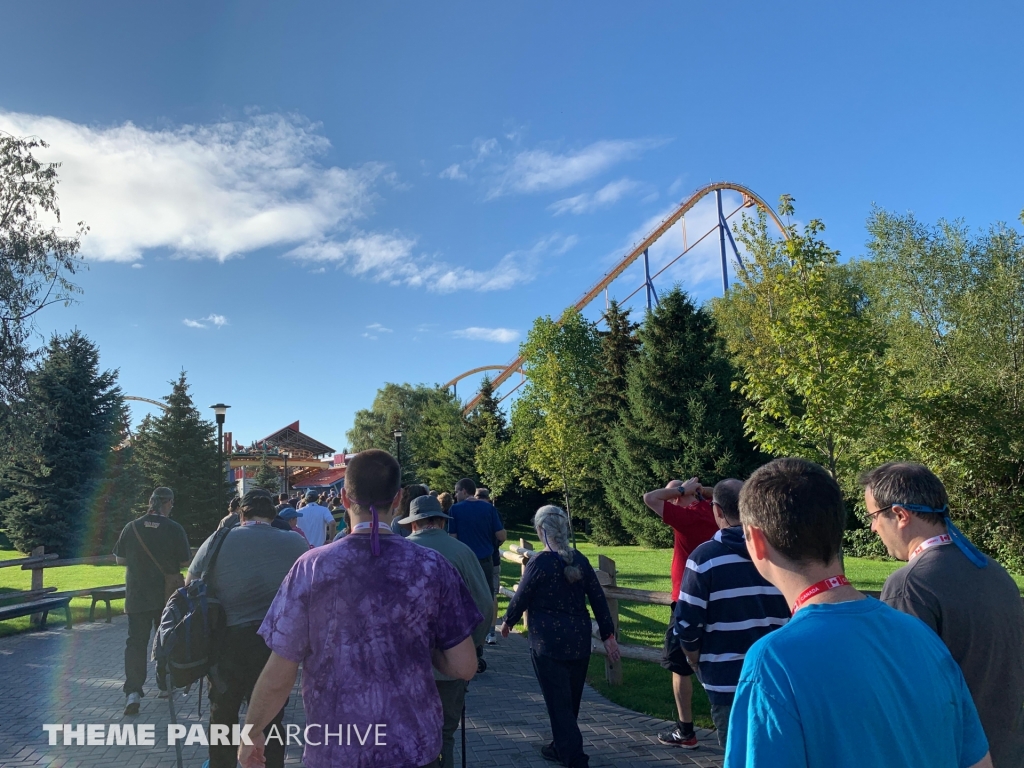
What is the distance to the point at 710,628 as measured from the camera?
11.5 feet

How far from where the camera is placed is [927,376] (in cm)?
1758

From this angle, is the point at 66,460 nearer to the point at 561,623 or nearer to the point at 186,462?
the point at 186,462

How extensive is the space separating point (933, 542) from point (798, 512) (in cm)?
153

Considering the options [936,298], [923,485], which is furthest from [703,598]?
[936,298]

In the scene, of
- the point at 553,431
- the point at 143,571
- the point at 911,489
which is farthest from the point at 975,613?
the point at 553,431

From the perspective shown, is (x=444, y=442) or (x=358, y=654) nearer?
(x=358, y=654)

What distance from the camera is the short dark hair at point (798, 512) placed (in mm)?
1511

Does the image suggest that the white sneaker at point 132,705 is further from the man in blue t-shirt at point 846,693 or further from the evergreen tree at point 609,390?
the evergreen tree at point 609,390

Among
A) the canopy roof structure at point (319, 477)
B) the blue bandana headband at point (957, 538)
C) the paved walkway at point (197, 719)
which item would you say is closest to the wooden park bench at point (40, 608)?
the paved walkway at point (197, 719)

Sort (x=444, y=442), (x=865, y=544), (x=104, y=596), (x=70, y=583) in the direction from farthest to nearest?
(x=444, y=442), (x=865, y=544), (x=70, y=583), (x=104, y=596)

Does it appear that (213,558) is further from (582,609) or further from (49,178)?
(49,178)

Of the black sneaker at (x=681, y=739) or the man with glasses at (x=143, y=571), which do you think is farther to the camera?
the man with glasses at (x=143, y=571)

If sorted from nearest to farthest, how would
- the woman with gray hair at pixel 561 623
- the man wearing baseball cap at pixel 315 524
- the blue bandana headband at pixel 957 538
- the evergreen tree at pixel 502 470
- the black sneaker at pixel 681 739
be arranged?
the blue bandana headband at pixel 957 538
the woman with gray hair at pixel 561 623
the black sneaker at pixel 681 739
the man wearing baseball cap at pixel 315 524
the evergreen tree at pixel 502 470

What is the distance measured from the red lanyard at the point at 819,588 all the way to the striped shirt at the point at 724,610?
6.91ft
